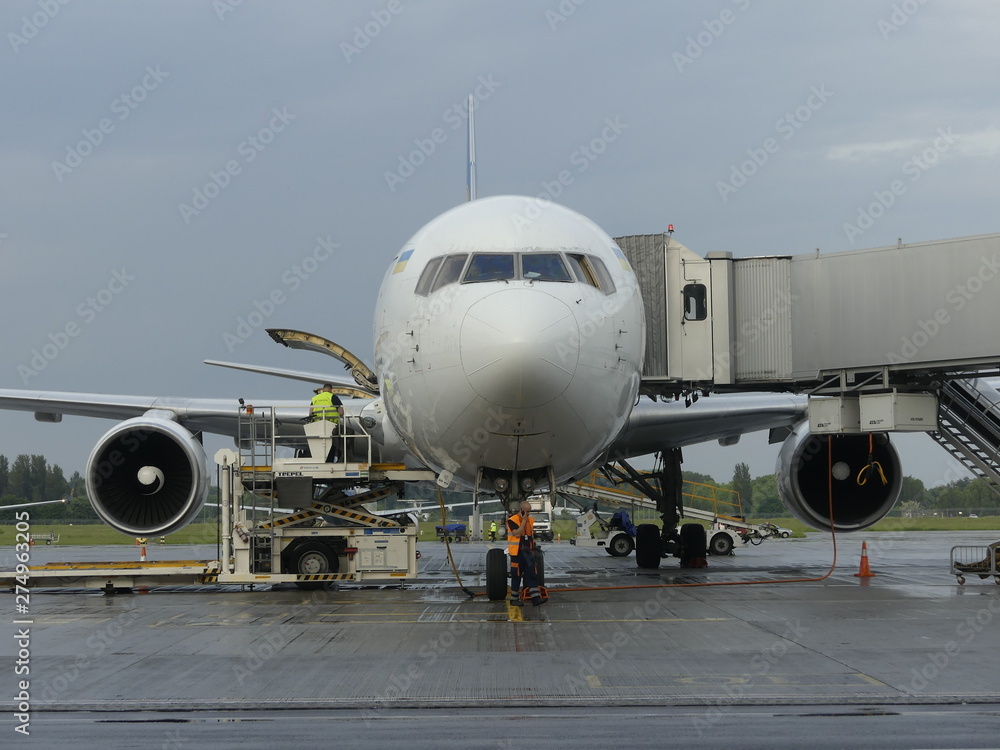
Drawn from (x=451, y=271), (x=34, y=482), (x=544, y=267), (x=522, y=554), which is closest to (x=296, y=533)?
(x=522, y=554)

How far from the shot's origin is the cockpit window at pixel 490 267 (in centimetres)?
1180

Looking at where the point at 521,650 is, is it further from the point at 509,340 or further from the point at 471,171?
the point at 471,171

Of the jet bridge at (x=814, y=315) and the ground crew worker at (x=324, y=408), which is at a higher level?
the jet bridge at (x=814, y=315)

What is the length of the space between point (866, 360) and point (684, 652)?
317 inches

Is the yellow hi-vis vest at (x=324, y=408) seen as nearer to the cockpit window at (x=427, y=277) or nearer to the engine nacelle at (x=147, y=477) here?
the engine nacelle at (x=147, y=477)

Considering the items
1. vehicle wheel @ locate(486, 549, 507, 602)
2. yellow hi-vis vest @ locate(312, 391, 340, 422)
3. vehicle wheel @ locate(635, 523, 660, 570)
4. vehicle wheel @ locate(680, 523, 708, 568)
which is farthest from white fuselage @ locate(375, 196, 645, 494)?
vehicle wheel @ locate(680, 523, 708, 568)

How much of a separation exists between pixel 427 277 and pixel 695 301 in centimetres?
516

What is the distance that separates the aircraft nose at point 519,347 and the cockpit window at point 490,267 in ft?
1.65

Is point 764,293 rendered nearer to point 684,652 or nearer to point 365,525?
point 365,525

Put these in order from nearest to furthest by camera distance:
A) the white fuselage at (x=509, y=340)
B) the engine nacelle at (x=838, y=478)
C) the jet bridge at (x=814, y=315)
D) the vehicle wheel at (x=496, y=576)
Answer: the white fuselage at (x=509, y=340) < the vehicle wheel at (x=496, y=576) < the jet bridge at (x=814, y=315) < the engine nacelle at (x=838, y=478)

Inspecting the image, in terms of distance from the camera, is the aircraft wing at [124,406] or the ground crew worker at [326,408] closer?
the ground crew worker at [326,408]

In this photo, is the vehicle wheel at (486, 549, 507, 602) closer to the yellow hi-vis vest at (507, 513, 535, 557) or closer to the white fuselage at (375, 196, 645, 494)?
the yellow hi-vis vest at (507, 513, 535, 557)

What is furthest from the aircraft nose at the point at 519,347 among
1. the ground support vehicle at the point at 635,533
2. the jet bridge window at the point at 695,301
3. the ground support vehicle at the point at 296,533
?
the ground support vehicle at the point at 635,533

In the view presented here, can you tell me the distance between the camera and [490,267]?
1195 cm
